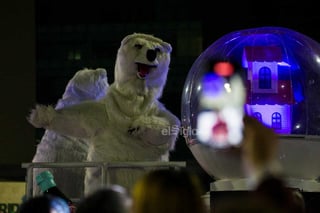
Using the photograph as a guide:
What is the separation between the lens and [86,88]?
4961 millimetres

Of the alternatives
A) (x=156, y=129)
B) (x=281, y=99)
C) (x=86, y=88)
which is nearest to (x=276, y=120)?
(x=281, y=99)

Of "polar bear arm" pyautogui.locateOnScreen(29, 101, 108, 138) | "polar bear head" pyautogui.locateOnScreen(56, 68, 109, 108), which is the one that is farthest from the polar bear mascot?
"polar bear arm" pyautogui.locateOnScreen(29, 101, 108, 138)

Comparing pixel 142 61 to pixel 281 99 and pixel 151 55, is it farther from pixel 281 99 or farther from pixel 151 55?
pixel 281 99

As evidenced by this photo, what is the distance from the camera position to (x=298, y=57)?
375 cm

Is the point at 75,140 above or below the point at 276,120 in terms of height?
below

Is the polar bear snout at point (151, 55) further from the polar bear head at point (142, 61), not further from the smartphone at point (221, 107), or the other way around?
the smartphone at point (221, 107)


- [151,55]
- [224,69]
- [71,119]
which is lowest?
[71,119]

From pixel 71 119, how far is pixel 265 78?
4.36 feet

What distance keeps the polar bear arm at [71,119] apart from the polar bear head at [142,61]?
26 cm

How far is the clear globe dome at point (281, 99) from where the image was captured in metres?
3.59

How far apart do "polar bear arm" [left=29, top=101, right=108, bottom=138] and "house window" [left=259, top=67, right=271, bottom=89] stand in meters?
1.18

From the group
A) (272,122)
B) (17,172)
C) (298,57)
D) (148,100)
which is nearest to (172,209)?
(272,122)

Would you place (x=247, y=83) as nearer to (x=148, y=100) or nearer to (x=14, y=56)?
(x=148, y=100)

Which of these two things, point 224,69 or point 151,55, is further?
point 151,55
